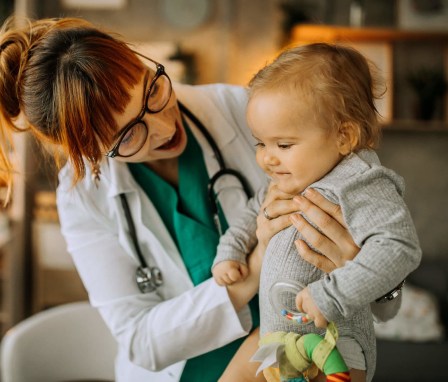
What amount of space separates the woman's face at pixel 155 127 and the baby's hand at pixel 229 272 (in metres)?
0.28

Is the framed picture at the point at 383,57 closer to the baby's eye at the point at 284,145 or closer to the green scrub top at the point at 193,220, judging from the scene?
the green scrub top at the point at 193,220

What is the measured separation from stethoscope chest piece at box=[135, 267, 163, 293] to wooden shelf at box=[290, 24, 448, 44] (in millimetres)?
2612

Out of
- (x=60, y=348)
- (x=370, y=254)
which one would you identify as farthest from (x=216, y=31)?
(x=370, y=254)

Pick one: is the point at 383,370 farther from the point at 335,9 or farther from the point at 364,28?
the point at 335,9

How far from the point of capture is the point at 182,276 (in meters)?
1.36

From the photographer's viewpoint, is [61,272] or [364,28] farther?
[61,272]

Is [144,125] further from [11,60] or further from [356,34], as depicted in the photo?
[356,34]

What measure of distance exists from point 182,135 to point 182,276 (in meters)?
0.34

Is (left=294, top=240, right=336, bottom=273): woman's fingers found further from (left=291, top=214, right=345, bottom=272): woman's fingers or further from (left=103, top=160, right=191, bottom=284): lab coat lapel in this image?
(left=103, top=160, right=191, bottom=284): lab coat lapel

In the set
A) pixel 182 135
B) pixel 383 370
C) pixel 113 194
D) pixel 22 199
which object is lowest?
pixel 383 370

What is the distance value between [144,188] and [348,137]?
22.7 inches

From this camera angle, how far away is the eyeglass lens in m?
1.16

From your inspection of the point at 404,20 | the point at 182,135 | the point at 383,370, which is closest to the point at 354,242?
the point at 182,135

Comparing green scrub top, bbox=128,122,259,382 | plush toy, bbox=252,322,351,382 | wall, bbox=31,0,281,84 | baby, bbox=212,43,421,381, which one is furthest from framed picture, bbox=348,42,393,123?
plush toy, bbox=252,322,351,382
